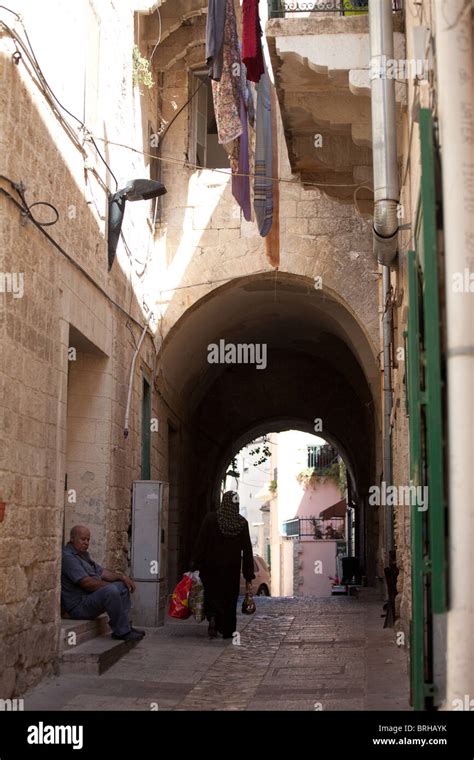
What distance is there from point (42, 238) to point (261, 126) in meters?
3.83

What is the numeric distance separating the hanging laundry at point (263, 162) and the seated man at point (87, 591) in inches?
155

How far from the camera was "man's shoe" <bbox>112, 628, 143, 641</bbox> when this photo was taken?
8266 mm

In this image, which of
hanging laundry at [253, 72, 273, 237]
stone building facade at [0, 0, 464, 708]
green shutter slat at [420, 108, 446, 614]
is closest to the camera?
green shutter slat at [420, 108, 446, 614]

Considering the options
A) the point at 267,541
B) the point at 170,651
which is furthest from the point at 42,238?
the point at 267,541

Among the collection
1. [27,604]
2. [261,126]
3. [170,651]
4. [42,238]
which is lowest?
[170,651]

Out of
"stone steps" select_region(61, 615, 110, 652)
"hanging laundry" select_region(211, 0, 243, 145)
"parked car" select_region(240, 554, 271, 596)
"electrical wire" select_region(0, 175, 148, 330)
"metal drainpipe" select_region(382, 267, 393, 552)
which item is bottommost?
"parked car" select_region(240, 554, 271, 596)

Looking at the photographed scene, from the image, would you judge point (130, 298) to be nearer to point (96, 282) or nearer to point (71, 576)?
point (96, 282)

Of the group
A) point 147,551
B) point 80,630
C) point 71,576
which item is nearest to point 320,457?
point 147,551

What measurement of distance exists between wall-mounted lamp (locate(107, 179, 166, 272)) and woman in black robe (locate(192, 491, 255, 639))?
2.69m

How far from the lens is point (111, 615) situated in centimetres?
814

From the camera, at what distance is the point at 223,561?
9523mm

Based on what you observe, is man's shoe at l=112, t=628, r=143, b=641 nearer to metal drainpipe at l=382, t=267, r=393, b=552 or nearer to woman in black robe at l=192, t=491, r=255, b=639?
woman in black robe at l=192, t=491, r=255, b=639

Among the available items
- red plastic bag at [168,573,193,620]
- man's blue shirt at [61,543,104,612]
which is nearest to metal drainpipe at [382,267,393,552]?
red plastic bag at [168,573,193,620]

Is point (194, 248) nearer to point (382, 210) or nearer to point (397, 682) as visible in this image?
point (382, 210)
